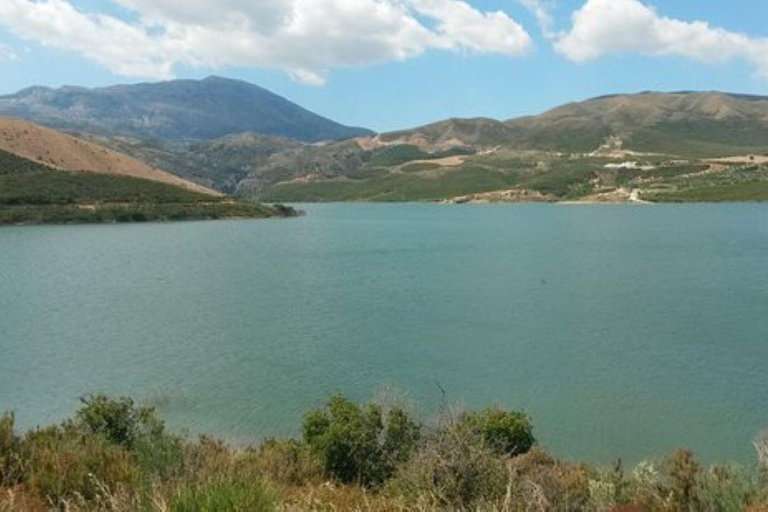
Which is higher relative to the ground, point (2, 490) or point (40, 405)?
point (2, 490)

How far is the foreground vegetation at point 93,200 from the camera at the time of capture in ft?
509

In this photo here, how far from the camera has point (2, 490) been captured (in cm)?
1041

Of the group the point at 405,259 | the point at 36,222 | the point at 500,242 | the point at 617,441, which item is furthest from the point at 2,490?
the point at 36,222

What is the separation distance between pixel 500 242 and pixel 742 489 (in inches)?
4125

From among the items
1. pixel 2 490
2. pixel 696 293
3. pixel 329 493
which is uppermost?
pixel 2 490

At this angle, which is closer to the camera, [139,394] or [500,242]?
[139,394]

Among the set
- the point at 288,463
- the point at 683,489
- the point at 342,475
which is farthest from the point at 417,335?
the point at 683,489


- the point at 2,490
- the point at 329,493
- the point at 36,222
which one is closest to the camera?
the point at 2,490

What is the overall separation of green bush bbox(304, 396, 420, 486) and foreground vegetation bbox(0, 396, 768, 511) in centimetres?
4

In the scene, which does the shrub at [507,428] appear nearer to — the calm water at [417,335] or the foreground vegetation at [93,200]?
the calm water at [417,335]

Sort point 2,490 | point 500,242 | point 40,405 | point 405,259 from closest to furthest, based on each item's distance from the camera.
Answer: point 2,490 < point 40,405 < point 405,259 < point 500,242

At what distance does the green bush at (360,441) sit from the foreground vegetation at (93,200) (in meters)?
148

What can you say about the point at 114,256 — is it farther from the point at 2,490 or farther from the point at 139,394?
the point at 2,490

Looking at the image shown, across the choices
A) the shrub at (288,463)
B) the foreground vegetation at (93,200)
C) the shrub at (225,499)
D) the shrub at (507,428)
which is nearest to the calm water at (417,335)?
the shrub at (507,428)
